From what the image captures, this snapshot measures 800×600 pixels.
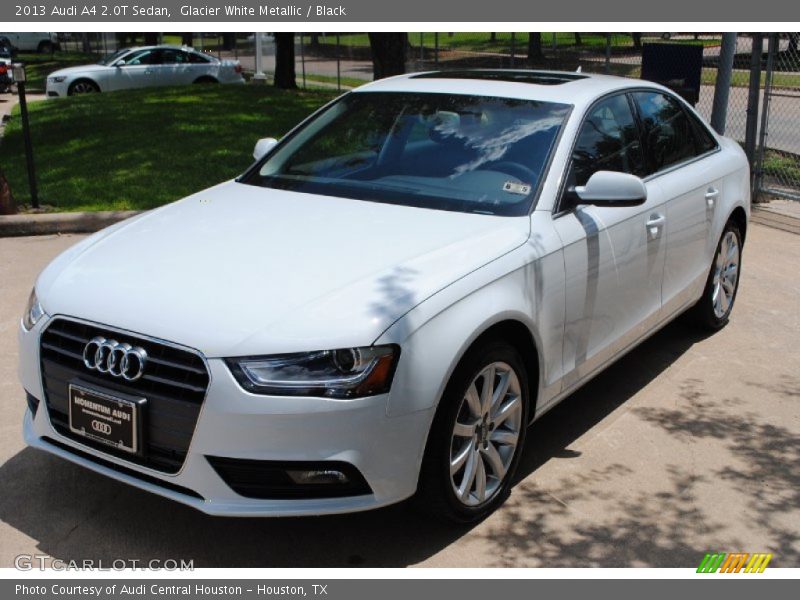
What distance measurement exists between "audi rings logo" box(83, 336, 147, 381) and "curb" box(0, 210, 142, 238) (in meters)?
5.52

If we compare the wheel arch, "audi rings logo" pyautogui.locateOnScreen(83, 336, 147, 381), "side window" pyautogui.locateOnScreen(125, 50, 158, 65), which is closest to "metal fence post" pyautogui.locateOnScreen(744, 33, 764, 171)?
the wheel arch

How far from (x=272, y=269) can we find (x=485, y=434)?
3.60 feet

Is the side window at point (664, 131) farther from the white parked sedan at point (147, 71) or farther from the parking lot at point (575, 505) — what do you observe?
the white parked sedan at point (147, 71)

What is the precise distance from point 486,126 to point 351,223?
100 centimetres

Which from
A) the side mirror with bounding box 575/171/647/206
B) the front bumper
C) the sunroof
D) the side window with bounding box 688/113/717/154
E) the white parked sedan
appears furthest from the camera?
the white parked sedan

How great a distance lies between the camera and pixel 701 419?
5.25 m

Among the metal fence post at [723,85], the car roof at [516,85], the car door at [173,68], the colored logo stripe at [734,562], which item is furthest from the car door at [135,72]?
the colored logo stripe at [734,562]

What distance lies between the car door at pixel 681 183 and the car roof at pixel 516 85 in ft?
0.83

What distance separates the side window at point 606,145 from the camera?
4.69m

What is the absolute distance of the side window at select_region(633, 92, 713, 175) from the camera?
5.47 metres

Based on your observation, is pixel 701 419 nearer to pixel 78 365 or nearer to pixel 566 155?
pixel 566 155

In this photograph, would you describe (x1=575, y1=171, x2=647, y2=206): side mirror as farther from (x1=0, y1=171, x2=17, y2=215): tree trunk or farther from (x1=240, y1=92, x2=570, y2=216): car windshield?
(x1=0, y1=171, x2=17, y2=215): tree trunk

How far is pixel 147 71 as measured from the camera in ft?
78.1
